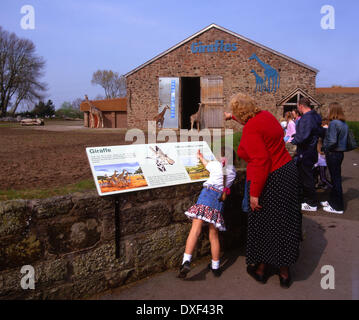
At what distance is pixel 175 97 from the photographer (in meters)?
21.8

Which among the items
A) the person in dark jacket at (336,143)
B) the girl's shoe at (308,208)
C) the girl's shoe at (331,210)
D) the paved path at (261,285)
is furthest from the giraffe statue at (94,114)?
the paved path at (261,285)

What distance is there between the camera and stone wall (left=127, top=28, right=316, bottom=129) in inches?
795

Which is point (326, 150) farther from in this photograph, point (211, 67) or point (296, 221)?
point (211, 67)

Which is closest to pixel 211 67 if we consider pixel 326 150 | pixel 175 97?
pixel 175 97

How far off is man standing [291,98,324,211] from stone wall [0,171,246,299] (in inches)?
99.4

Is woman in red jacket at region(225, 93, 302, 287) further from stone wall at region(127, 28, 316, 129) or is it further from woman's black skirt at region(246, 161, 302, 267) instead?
stone wall at region(127, 28, 316, 129)

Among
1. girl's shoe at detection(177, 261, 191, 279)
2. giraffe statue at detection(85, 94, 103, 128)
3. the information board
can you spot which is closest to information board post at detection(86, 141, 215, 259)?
the information board

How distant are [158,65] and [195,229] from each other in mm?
19844

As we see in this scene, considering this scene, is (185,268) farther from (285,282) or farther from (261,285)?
(285,282)

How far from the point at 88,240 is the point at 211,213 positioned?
47.6 inches

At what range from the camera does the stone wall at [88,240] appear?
8.55 feet

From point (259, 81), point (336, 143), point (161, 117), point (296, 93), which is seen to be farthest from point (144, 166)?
point (259, 81)

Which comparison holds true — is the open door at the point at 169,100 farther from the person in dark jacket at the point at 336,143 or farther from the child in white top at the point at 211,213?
the child in white top at the point at 211,213

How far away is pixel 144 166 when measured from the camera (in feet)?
11.3
